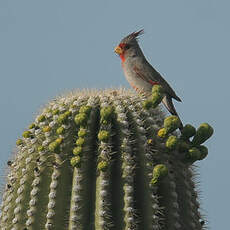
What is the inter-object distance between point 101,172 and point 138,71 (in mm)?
2573

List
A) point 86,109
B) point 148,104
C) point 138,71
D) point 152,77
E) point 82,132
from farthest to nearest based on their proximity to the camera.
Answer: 1. point 138,71
2. point 152,77
3. point 148,104
4. point 86,109
5. point 82,132

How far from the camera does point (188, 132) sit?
4.90m

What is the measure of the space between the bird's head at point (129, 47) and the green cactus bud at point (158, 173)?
9.85 ft

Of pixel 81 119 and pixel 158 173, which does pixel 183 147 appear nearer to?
pixel 158 173

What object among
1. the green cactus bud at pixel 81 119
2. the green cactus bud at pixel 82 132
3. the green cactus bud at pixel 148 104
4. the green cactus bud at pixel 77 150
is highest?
the green cactus bud at pixel 148 104

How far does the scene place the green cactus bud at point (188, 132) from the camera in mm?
4891

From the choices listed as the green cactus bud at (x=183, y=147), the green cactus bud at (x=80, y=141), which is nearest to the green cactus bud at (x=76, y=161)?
the green cactus bud at (x=80, y=141)

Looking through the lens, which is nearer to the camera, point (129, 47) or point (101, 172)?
point (101, 172)

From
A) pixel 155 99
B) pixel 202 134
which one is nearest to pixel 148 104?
pixel 155 99

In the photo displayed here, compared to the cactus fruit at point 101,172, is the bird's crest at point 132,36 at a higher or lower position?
→ higher

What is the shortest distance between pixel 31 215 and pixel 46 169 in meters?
0.43

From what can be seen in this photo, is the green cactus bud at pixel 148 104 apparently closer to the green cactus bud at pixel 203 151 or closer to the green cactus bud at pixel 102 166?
the green cactus bud at pixel 203 151

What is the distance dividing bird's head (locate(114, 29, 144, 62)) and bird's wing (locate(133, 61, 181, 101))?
48 centimetres

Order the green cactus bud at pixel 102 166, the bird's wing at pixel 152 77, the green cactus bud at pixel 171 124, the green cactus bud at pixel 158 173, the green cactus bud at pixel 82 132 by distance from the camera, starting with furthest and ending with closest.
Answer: the bird's wing at pixel 152 77 < the green cactus bud at pixel 171 124 < the green cactus bud at pixel 82 132 < the green cactus bud at pixel 158 173 < the green cactus bud at pixel 102 166
